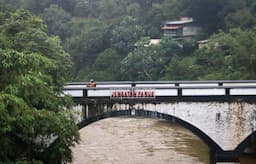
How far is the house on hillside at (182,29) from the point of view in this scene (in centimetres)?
5112

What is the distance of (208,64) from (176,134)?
12.8 meters

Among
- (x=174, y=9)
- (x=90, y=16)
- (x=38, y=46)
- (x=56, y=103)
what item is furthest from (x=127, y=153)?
(x=90, y=16)

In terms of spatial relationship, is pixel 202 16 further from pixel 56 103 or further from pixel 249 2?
pixel 56 103

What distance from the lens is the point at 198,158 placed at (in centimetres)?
2275

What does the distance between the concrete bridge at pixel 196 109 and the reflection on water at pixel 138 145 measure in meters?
4.41

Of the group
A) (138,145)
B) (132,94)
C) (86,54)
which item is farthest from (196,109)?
(86,54)

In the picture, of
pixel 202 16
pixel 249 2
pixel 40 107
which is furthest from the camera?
pixel 202 16

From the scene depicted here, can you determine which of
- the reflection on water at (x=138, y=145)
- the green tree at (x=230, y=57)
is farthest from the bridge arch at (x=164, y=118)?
the green tree at (x=230, y=57)

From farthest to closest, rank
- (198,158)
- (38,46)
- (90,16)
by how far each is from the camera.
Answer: (90,16), (198,158), (38,46)

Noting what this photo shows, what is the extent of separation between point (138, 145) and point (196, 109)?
8.44 metres

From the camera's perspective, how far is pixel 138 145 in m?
25.5

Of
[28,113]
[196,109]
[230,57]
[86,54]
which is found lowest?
[196,109]

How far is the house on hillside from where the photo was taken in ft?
168

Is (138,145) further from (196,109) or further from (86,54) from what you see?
(86,54)
